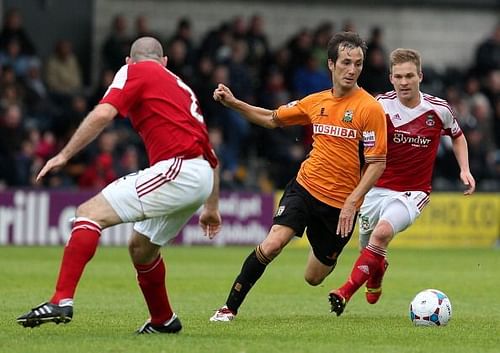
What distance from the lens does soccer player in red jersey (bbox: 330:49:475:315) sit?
36.9ft

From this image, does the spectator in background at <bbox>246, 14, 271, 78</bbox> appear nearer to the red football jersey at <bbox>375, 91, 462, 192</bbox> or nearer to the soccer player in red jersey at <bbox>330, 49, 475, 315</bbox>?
the soccer player in red jersey at <bbox>330, 49, 475, 315</bbox>

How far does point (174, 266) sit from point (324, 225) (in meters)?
7.41

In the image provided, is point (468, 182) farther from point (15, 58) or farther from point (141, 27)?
point (141, 27)

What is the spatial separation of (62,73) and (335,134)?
14918mm

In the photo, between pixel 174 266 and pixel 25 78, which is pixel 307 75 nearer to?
pixel 25 78

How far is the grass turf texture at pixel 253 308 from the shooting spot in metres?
8.70

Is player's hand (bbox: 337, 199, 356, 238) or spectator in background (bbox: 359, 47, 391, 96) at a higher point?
player's hand (bbox: 337, 199, 356, 238)

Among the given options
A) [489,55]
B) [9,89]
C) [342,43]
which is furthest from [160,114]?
[489,55]

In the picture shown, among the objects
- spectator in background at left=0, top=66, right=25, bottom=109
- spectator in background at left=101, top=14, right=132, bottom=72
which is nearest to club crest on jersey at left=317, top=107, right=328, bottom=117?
spectator in background at left=0, top=66, right=25, bottom=109

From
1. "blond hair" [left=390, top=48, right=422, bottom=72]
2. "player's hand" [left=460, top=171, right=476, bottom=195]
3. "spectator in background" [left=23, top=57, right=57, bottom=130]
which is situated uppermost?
"blond hair" [left=390, top=48, right=422, bottom=72]

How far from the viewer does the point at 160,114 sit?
8625mm

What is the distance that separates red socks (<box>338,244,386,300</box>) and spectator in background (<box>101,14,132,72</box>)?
561 inches

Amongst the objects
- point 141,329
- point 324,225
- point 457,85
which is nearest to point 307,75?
point 457,85

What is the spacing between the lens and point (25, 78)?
77.6 feet
